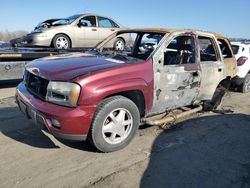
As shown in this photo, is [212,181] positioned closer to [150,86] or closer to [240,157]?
[240,157]

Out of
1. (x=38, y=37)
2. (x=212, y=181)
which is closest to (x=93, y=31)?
(x=38, y=37)

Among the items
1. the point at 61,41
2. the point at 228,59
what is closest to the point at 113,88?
the point at 228,59

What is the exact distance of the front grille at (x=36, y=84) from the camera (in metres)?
4.38

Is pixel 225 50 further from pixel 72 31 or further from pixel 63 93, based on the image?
pixel 72 31

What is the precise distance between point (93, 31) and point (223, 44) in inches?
228

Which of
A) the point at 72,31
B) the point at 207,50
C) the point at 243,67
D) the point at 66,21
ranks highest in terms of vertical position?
the point at 66,21

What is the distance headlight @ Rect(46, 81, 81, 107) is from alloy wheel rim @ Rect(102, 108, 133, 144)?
564 mm

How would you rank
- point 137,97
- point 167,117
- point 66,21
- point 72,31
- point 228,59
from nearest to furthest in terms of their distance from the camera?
point 137,97 → point 167,117 → point 228,59 → point 72,31 → point 66,21

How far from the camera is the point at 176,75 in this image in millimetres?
5309

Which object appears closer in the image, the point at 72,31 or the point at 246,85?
the point at 246,85

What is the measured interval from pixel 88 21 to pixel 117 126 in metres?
7.85

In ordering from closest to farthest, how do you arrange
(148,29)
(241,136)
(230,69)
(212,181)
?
(212,181) → (241,136) → (148,29) → (230,69)

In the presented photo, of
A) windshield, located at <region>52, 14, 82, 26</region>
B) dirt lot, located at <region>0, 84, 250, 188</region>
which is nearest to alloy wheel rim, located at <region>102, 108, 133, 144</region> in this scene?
dirt lot, located at <region>0, 84, 250, 188</region>

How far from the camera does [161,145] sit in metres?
4.98
